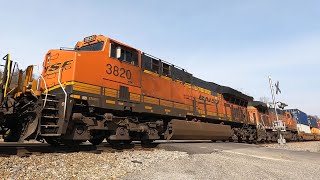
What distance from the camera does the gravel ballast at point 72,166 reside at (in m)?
4.97

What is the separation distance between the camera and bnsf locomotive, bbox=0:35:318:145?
735 cm

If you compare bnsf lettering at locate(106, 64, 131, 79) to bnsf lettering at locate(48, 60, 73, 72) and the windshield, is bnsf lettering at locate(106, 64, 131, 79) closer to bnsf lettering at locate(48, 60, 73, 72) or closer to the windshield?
the windshield

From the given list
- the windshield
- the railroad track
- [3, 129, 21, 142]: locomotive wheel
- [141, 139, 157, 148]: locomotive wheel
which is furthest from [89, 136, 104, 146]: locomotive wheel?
the windshield

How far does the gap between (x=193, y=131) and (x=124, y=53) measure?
5.20m

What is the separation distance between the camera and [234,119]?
17.6 meters

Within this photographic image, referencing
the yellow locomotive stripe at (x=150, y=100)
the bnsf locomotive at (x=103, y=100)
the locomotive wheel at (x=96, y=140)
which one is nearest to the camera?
the bnsf locomotive at (x=103, y=100)

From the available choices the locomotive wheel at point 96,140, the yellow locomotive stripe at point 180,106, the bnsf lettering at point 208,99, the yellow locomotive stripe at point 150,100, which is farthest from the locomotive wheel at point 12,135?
the bnsf lettering at point 208,99

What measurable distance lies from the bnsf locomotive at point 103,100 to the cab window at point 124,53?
0.12 feet

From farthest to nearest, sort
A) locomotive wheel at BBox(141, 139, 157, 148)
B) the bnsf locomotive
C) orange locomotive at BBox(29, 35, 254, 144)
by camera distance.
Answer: locomotive wheel at BBox(141, 139, 157, 148), orange locomotive at BBox(29, 35, 254, 144), the bnsf locomotive

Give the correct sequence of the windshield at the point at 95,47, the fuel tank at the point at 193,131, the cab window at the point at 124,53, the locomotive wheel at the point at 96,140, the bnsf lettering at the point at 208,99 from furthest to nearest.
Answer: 1. the bnsf lettering at the point at 208,99
2. the fuel tank at the point at 193,131
3. the locomotive wheel at the point at 96,140
4. the cab window at the point at 124,53
5. the windshield at the point at 95,47

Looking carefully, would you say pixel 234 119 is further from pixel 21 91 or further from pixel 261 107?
pixel 21 91

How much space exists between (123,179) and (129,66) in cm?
558

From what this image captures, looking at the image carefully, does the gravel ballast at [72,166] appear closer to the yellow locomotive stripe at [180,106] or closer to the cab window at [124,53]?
the cab window at [124,53]

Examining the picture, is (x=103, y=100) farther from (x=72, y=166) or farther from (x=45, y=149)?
(x=72, y=166)
